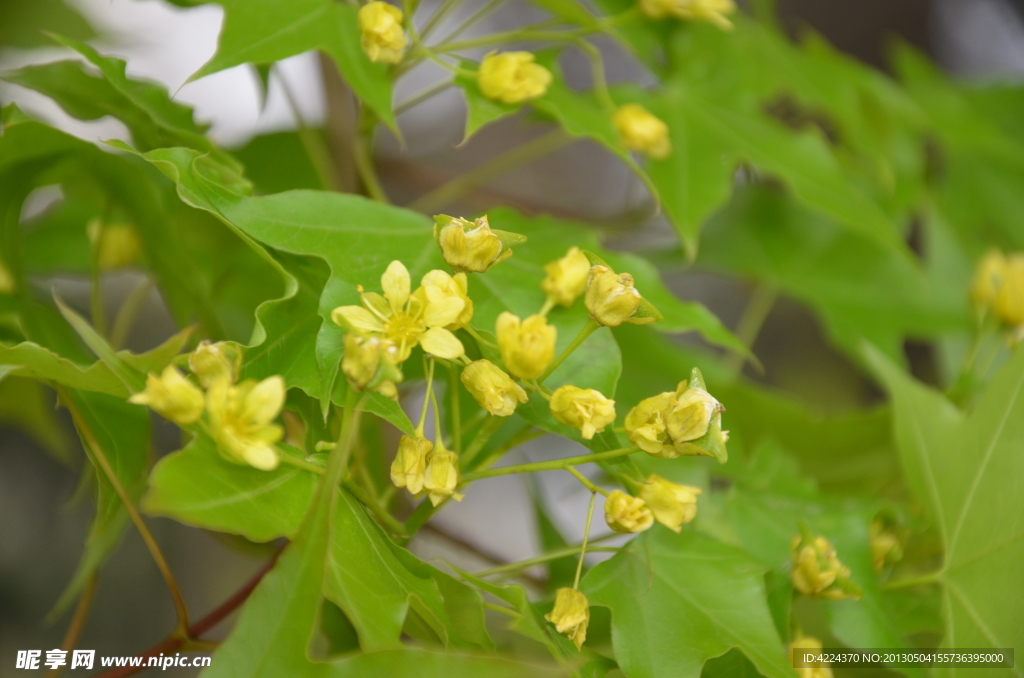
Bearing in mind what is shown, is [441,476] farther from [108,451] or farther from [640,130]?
[640,130]

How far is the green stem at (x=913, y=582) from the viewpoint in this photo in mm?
416

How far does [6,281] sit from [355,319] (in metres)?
0.26

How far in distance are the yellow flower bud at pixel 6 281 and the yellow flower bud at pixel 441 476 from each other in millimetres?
287

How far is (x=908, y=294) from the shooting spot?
2.51 feet

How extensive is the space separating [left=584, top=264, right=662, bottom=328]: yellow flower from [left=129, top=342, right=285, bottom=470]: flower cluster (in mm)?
140

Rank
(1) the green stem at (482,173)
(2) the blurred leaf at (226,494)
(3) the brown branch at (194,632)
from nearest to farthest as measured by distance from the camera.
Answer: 1. (2) the blurred leaf at (226,494)
2. (3) the brown branch at (194,632)
3. (1) the green stem at (482,173)

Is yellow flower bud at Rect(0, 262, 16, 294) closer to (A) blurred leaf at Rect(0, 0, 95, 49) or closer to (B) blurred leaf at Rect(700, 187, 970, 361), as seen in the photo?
(A) blurred leaf at Rect(0, 0, 95, 49)

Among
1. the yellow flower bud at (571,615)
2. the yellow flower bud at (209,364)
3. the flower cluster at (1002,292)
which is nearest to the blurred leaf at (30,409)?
the yellow flower bud at (209,364)

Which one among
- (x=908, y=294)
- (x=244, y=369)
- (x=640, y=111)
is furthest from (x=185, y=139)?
(x=908, y=294)

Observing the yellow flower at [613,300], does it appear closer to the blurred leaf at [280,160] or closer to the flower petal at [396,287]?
the flower petal at [396,287]

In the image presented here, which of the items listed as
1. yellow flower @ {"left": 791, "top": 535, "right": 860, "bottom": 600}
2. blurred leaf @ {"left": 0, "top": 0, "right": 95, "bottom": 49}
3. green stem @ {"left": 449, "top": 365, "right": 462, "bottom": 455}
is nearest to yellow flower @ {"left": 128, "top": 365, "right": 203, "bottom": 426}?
green stem @ {"left": 449, "top": 365, "right": 462, "bottom": 455}

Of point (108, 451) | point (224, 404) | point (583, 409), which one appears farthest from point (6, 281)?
point (583, 409)

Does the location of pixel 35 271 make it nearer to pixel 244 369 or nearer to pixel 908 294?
pixel 244 369

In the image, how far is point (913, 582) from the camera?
1.40 ft
